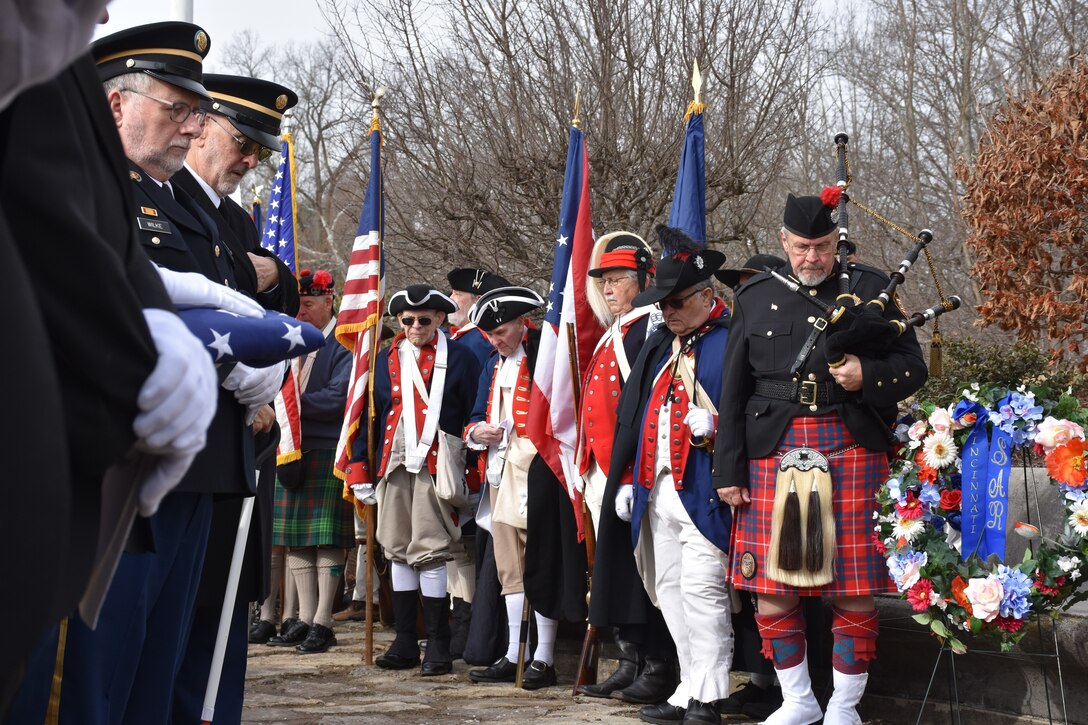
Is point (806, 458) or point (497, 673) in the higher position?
point (806, 458)

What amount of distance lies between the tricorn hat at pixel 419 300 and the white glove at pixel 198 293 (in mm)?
5030

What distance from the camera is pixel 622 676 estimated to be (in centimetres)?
674

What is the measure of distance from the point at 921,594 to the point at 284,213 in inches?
226

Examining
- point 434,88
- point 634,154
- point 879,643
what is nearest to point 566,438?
point 879,643

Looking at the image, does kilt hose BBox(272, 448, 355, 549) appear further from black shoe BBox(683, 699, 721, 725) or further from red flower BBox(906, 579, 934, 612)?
red flower BBox(906, 579, 934, 612)

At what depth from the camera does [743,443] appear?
554 centimetres

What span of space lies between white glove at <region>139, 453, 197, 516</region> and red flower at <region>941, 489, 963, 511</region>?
3.93 m

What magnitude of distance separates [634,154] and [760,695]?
519cm

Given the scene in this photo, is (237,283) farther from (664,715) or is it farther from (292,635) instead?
(292,635)

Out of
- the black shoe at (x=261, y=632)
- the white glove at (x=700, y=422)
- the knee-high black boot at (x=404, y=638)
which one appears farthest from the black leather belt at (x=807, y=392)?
the black shoe at (x=261, y=632)

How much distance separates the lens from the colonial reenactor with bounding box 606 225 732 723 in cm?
582

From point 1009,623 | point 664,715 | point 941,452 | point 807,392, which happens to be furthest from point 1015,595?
point 664,715

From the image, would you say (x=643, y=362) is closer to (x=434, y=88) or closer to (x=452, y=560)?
(x=452, y=560)

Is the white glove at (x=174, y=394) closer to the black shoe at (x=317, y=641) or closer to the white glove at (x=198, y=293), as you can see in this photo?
the white glove at (x=198, y=293)
